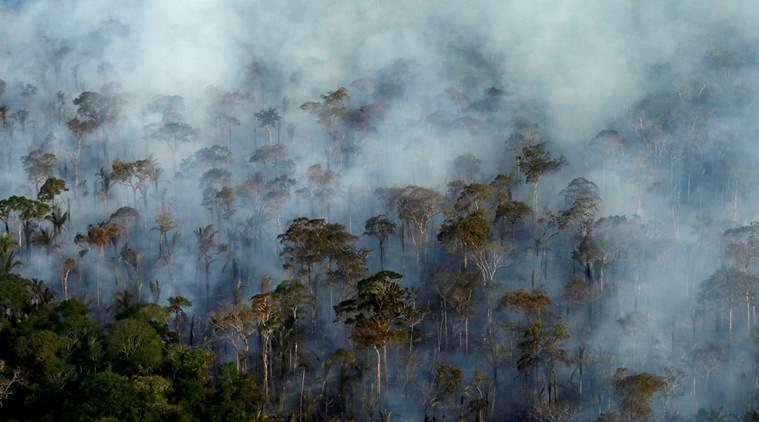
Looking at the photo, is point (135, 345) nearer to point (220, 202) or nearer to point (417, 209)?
point (417, 209)

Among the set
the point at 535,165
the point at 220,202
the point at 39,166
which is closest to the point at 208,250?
the point at 220,202

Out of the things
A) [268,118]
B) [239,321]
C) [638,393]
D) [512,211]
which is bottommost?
[638,393]

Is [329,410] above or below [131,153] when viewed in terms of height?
below

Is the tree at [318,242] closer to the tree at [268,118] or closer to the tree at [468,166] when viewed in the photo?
the tree at [468,166]

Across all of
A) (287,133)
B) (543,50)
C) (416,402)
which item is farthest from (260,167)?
(543,50)

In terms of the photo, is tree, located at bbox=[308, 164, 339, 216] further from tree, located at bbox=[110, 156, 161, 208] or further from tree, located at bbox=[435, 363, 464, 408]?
tree, located at bbox=[435, 363, 464, 408]

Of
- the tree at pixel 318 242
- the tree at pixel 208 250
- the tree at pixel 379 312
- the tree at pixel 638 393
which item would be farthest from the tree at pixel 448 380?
the tree at pixel 208 250

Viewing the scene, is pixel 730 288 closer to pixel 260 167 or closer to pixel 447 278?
pixel 447 278

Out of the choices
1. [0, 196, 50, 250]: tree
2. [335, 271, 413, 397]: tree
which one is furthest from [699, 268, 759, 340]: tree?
[0, 196, 50, 250]: tree

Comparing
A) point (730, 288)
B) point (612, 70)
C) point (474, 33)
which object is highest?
point (474, 33)
